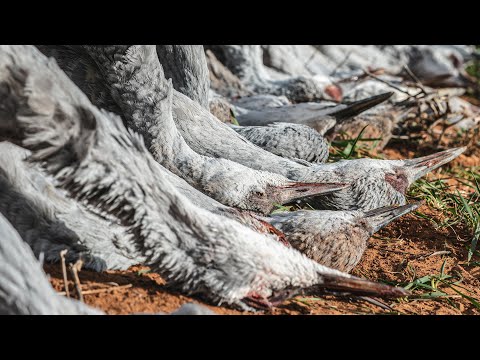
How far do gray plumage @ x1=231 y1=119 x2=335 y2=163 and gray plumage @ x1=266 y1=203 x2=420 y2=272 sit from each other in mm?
1213

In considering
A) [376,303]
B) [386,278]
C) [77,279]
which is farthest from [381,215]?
[77,279]

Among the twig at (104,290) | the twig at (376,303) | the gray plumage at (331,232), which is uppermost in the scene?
the gray plumage at (331,232)

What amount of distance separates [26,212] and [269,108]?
3.28 metres

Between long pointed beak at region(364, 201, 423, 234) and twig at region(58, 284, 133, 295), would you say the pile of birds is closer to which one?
long pointed beak at region(364, 201, 423, 234)

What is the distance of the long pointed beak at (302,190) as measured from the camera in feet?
13.2

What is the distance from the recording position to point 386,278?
3.74 m

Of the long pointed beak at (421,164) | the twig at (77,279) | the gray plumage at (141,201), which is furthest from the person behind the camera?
the long pointed beak at (421,164)

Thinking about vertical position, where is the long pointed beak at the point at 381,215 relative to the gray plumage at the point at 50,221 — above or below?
above

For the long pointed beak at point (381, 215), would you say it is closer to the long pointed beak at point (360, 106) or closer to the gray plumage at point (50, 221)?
the gray plumage at point (50, 221)

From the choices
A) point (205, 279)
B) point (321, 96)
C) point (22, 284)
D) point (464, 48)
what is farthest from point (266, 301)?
point (464, 48)

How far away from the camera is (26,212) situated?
306 cm

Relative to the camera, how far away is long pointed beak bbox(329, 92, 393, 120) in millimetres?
5512

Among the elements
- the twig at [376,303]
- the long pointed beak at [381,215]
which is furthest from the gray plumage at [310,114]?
the twig at [376,303]

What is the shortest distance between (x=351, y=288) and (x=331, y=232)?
0.54m
